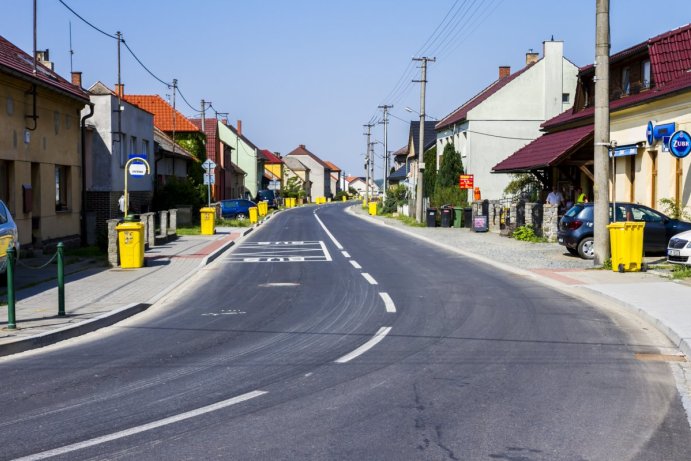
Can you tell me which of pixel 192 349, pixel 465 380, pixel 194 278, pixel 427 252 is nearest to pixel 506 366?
pixel 465 380

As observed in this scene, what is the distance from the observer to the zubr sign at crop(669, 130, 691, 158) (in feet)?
62.3

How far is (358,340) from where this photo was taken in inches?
383

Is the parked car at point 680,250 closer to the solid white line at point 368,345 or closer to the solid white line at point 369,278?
the solid white line at point 369,278

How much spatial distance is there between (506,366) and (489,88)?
189 ft

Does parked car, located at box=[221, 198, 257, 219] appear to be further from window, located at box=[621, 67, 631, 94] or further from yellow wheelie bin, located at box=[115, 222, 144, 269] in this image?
yellow wheelie bin, located at box=[115, 222, 144, 269]

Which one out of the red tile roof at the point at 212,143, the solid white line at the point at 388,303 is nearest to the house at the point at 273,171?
the red tile roof at the point at 212,143

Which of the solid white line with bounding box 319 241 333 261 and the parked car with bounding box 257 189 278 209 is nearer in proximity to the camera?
the solid white line with bounding box 319 241 333 261

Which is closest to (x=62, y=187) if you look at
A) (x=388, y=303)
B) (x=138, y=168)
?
(x=138, y=168)

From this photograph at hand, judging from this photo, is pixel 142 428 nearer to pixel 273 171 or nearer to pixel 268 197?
pixel 268 197

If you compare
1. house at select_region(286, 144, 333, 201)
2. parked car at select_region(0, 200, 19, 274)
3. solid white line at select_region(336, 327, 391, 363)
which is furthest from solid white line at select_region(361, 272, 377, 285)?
house at select_region(286, 144, 333, 201)

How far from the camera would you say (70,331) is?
33.8ft

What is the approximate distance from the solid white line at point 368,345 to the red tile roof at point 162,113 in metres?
48.7

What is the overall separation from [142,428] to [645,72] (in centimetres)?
2588

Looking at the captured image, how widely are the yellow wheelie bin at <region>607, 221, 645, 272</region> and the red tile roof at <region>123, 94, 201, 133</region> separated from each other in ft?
143
